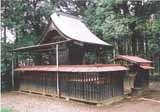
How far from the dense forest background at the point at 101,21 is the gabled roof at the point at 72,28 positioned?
122 inches

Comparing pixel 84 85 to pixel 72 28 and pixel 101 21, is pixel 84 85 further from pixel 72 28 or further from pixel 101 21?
pixel 101 21

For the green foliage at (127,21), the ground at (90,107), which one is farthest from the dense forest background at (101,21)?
the ground at (90,107)

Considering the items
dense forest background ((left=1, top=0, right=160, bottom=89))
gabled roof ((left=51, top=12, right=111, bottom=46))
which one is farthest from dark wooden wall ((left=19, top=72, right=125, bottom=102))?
dense forest background ((left=1, top=0, right=160, bottom=89))

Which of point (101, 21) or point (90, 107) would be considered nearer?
point (90, 107)

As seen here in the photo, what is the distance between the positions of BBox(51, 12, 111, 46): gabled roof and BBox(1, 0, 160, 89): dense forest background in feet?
10.2

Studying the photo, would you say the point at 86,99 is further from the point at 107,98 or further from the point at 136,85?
the point at 136,85

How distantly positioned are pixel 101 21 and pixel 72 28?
5.65m

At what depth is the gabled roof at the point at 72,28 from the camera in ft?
53.4

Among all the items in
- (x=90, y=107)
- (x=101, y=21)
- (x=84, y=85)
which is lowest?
(x=90, y=107)

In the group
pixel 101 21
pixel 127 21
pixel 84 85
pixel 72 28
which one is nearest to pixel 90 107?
pixel 84 85

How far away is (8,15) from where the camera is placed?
19406mm

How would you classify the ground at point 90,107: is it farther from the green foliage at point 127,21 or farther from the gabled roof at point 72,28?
the green foliage at point 127,21

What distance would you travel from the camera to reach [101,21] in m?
22.9

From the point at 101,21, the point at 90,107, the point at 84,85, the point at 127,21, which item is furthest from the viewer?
the point at 101,21
